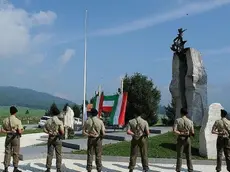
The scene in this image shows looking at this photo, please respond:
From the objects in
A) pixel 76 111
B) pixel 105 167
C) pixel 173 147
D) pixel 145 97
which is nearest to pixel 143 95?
pixel 145 97

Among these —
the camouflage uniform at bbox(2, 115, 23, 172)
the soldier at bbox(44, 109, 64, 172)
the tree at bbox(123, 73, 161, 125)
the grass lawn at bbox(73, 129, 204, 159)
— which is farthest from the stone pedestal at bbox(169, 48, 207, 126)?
the tree at bbox(123, 73, 161, 125)

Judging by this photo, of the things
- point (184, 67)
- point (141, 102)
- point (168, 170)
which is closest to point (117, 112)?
point (184, 67)

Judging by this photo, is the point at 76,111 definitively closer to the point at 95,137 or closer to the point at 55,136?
the point at 55,136

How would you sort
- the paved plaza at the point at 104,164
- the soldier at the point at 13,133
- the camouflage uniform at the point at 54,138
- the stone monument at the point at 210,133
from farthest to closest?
1. the stone monument at the point at 210,133
2. the paved plaza at the point at 104,164
3. the soldier at the point at 13,133
4. the camouflage uniform at the point at 54,138

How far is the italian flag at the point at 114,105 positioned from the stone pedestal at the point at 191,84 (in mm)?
2975

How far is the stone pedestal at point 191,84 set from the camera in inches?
813

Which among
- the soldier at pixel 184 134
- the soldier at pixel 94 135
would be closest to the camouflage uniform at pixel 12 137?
the soldier at pixel 94 135

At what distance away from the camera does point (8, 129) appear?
10.4 m

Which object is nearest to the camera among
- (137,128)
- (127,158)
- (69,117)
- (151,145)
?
(137,128)

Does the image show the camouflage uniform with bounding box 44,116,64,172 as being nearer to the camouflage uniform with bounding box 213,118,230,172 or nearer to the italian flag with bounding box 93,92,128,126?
the camouflage uniform with bounding box 213,118,230,172

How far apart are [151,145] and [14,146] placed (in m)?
6.08

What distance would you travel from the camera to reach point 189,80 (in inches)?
820

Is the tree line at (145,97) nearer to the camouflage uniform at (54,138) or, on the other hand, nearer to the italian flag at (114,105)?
the italian flag at (114,105)

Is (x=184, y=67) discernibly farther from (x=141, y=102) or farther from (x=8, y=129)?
→ (x=141, y=102)
